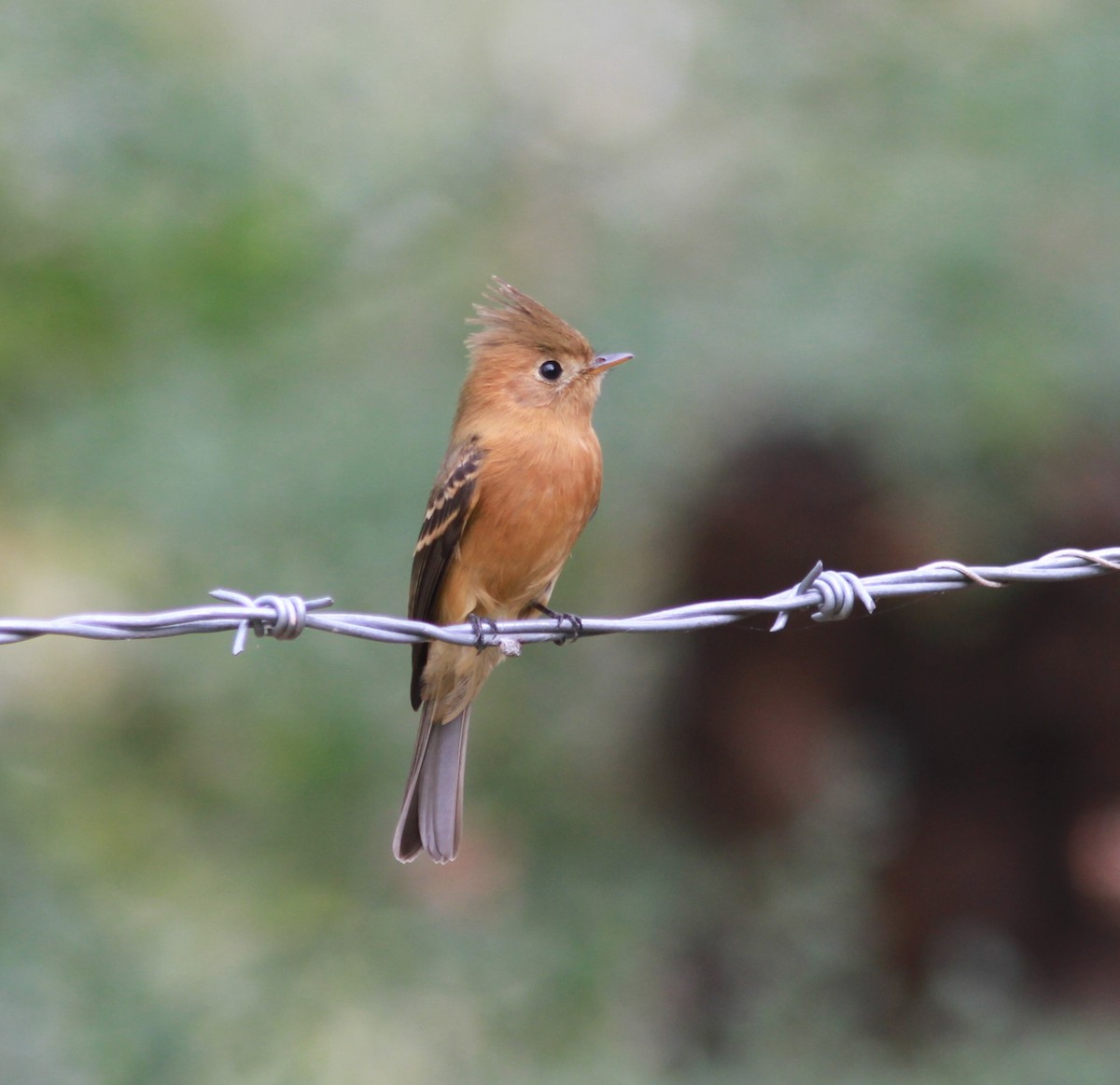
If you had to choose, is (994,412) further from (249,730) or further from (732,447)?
(249,730)

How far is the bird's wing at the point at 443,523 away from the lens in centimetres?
431

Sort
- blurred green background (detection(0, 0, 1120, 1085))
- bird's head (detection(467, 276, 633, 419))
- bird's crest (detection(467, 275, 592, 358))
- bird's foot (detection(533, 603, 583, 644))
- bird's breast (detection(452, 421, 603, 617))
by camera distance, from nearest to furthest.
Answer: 1. bird's foot (detection(533, 603, 583, 644))
2. bird's breast (detection(452, 421, 603, 617))
3. bird's head (detection(467, 276, 633, 419))
4. bird's crest (detection(467, 275, 592, 358))
5. blurred green background (detection(0, 0, 1120, 1085))

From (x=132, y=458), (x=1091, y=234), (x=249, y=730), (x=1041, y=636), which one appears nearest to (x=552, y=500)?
(x=132, y=458)

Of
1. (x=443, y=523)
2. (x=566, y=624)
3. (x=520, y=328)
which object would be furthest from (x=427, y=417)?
(x=566, y=624)

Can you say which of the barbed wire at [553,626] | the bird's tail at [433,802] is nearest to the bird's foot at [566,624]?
the barbed wire at [553,626]

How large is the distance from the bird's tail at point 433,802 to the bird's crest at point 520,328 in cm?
112

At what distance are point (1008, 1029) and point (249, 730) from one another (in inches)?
125

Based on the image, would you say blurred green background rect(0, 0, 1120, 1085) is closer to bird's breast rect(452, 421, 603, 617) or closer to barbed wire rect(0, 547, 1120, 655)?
bird's breast rect(452, 421, 603, 617)

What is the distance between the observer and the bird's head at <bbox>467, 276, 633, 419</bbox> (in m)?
4.57

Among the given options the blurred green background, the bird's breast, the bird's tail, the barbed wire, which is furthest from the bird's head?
the blurred green background

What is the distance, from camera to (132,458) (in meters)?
5.97

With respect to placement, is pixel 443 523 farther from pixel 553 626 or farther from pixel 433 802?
pixel 553 626

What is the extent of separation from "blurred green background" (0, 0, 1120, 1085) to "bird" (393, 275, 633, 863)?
65.1 inches

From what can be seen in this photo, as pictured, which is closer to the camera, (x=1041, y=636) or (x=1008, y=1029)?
(x=1008, y=1029)
